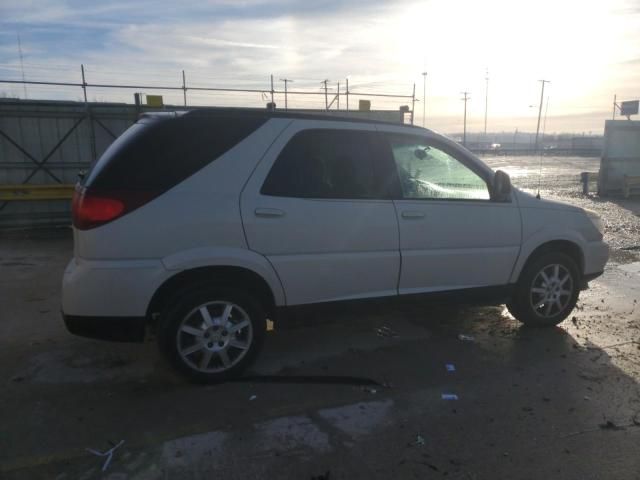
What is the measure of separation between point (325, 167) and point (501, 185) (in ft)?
5.31

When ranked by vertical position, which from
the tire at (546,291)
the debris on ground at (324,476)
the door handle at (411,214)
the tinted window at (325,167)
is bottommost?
the debris on ground at (324,476)

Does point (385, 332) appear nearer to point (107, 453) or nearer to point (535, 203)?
point (535, 203)

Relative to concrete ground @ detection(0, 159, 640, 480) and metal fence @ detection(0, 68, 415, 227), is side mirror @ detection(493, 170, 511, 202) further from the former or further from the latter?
metal fence @ detection(0, 68, 415, 227)

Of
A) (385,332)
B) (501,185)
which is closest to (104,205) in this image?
(385,332)

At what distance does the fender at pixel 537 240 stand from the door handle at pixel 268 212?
7.83 ft

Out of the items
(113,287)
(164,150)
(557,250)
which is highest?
(164,150)

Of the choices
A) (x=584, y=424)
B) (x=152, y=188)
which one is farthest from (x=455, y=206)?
(x=152, y=188)

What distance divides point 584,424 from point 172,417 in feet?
8.84

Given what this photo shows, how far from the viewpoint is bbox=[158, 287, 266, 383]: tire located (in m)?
3.63

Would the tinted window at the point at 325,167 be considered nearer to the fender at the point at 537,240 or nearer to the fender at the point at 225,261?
the fender at the point at 225,261

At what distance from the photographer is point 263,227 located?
12.3 ft

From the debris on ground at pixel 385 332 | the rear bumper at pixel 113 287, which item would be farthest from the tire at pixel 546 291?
the rear bumper at pixel 113 287

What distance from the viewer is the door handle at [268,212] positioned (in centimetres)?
372

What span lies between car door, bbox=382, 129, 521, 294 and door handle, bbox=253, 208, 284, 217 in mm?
1016
